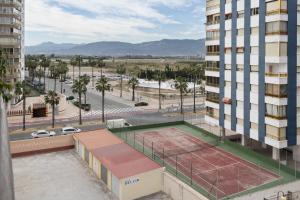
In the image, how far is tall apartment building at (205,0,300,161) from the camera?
43250mm

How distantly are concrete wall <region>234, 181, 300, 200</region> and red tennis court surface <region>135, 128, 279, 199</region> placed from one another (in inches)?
75.3

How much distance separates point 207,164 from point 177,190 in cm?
855

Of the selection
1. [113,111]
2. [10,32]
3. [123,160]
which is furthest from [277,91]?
[10,32]

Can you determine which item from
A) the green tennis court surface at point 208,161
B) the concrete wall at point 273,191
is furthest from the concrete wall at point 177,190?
the concrete wall at point 273,191

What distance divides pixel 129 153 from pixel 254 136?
697 inches

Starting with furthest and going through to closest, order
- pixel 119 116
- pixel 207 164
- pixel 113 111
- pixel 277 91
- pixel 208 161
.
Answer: pixel 113 111 → pixel 119 116 → pixel 208 161 → pixel 207 164 → pixel 277 91

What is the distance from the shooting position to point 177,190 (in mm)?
37375

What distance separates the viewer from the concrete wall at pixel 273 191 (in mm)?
34750

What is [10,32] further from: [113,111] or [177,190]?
[177,190]

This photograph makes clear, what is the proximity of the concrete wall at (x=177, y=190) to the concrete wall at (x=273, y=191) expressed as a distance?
15.0 ft

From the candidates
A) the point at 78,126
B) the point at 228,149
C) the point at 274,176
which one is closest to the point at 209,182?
the point at 274,176

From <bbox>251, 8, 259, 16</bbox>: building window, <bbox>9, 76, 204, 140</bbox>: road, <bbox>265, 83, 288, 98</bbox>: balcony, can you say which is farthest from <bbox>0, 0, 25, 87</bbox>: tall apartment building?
<bbox>265, 83, 288, 98</bbox>: balcony

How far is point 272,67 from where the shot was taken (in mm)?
45594

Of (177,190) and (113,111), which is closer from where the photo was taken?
(177,190)
